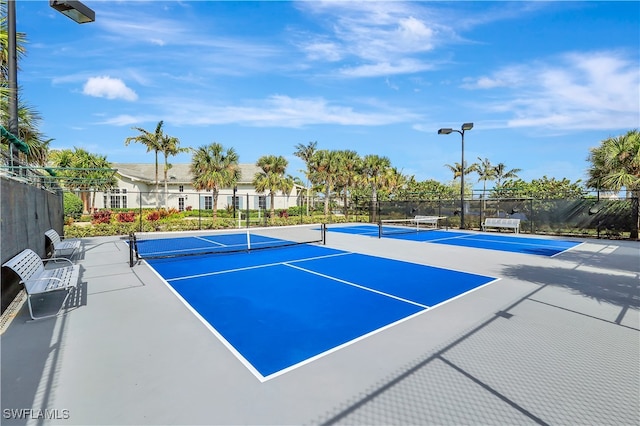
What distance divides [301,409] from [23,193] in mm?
7348

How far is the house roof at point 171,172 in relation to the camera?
3325 centimetres

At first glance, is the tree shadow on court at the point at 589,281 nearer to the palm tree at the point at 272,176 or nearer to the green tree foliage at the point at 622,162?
the green tree foliage at the point at 622,162

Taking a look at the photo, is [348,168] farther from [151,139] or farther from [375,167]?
[151,139]

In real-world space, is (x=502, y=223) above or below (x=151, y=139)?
below

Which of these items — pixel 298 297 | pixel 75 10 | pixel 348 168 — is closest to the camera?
pixel 75 10

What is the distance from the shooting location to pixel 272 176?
1169 inches

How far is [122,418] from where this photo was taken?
2.67m

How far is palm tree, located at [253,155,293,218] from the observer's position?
2966 centimetres

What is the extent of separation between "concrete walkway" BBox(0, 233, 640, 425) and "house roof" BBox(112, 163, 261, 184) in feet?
99.1

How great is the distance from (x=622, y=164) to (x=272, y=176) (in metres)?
23.7

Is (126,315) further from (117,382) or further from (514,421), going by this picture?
(514,421)

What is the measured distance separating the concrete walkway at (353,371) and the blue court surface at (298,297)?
0.92ft

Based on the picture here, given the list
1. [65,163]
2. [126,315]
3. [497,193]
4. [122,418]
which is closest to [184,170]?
[65,163]

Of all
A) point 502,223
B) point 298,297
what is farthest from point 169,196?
point 298,297
